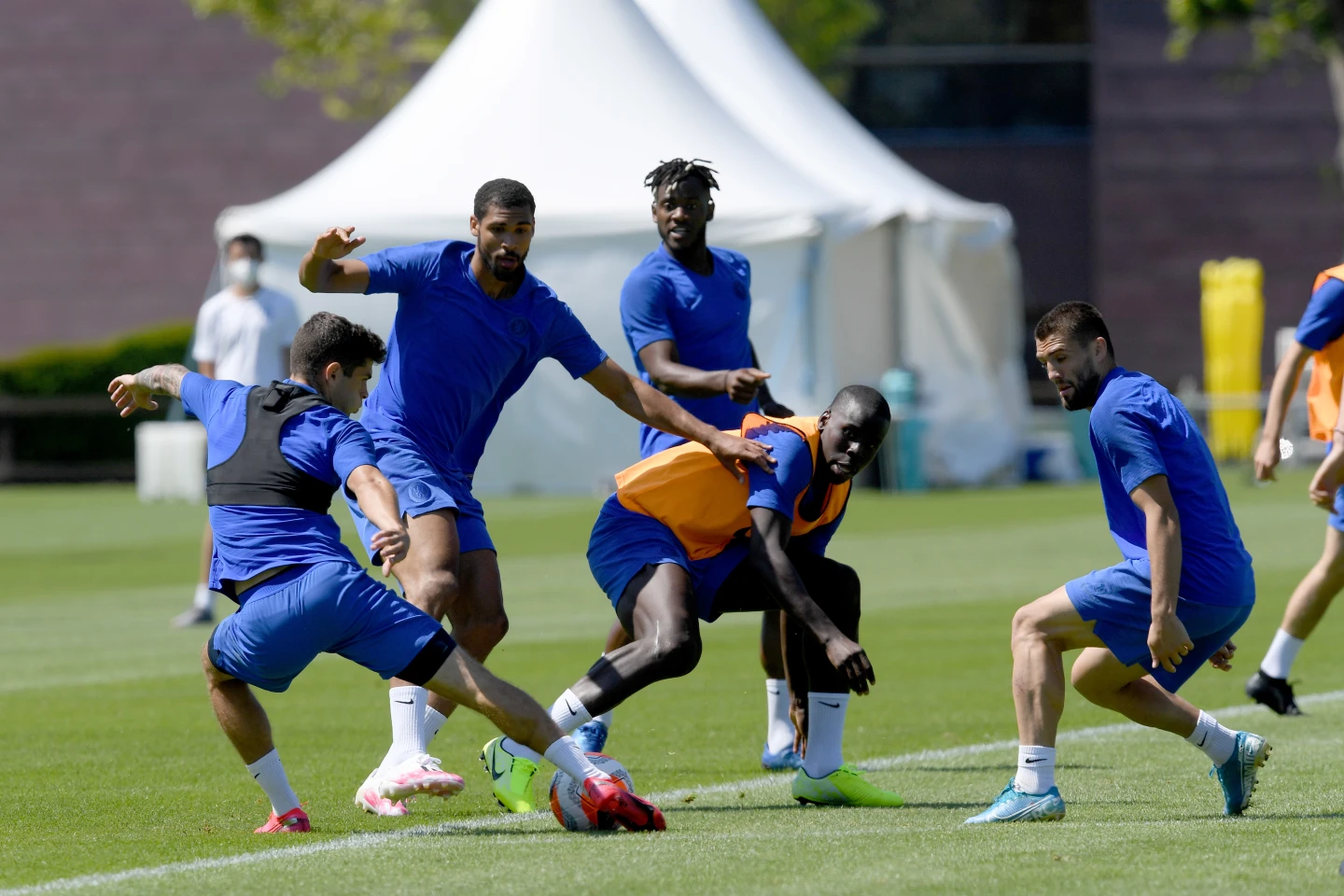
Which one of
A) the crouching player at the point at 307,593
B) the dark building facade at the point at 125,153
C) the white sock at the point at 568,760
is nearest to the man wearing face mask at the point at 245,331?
the crouching player at the point at 307,593

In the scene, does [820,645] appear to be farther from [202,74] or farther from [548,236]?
[202,74]

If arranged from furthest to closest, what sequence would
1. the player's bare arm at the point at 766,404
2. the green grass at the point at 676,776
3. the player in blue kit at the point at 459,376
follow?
the player's bare arm at the point at 766,404
the player in blue kit at the point at 459,376
the green grass at the point at 676,776

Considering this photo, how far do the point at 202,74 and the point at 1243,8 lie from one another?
1894 cm

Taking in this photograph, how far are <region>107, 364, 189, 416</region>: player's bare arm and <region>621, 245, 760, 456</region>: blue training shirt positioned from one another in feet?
5.79

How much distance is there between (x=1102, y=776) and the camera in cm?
695

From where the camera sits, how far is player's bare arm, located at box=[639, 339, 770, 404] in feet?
22.7

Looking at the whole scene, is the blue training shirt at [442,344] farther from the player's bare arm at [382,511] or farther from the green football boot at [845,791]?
the green football boot at [845,791]

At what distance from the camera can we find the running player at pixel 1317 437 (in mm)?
8453

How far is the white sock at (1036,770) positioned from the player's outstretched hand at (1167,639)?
17.1 inches

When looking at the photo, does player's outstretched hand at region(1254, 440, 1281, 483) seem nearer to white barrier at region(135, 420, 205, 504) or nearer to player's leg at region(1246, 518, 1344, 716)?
player's leg at region(1246, 518, 1344, 716)

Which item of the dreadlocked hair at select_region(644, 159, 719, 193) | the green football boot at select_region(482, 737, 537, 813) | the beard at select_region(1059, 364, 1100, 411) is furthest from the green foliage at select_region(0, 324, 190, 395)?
the beard at select_region(1059, 364, 1100, 411)

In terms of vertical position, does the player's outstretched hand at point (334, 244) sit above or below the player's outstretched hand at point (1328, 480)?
above

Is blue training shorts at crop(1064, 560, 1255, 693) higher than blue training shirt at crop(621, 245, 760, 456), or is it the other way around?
blue training shirt at crop(621, 245, 760, 456)

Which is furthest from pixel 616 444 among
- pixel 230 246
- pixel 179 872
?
pixel 179 872
